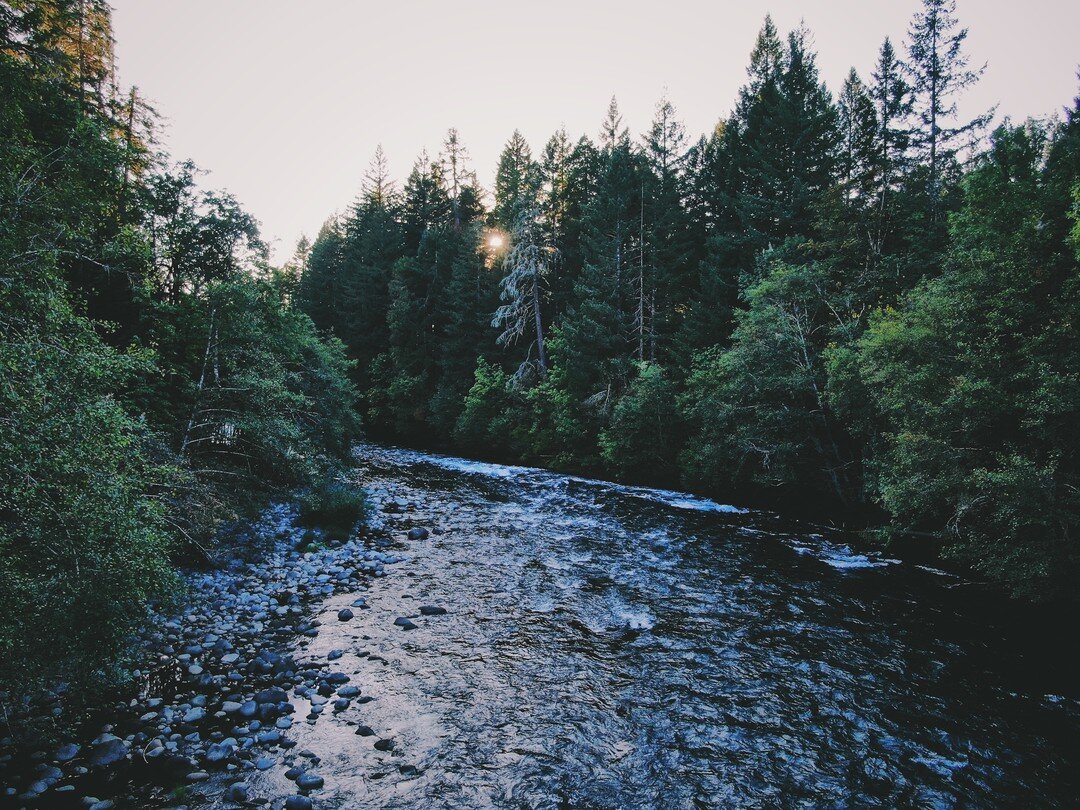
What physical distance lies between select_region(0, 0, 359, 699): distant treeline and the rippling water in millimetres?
3174

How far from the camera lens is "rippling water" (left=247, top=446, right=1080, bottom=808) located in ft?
19.5

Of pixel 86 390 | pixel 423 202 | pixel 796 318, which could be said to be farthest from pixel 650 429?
pixel 423 202

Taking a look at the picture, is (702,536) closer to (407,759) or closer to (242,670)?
(407,759)

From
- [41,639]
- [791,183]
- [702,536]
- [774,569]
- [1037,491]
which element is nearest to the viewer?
[41,639]

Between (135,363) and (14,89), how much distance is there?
15.2 feet

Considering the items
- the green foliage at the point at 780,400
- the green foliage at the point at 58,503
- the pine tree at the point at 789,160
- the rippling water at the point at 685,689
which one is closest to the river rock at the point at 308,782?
the rippling water at the point at 685,689

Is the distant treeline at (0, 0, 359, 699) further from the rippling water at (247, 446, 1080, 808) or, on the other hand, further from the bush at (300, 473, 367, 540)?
the rippling water at (247, 446, 1080, 808)

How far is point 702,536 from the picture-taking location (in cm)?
1589

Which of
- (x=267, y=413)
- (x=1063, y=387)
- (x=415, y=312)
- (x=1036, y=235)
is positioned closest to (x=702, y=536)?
(x=1063, y=387)

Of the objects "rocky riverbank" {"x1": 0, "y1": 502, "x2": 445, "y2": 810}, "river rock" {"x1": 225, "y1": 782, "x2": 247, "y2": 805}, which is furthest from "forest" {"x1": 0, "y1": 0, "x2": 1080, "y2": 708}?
"river rock" {"x1": 225, "y1": 782, "x2": 247, "y2": 805}

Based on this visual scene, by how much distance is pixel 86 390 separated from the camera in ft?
19.2

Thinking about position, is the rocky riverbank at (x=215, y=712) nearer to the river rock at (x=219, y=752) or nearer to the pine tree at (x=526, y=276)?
the river rock at (x=219, y=752)

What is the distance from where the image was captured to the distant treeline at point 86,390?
5344mm

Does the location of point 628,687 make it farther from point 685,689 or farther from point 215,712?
point 215,712
